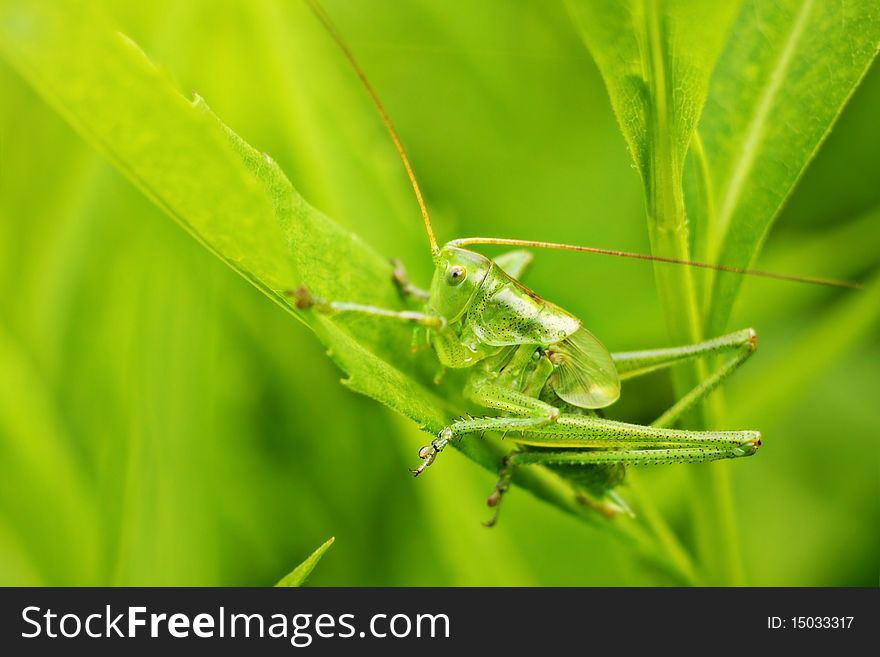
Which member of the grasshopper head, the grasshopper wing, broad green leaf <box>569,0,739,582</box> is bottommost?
broad green leaf <box>569,0,739,582</box>

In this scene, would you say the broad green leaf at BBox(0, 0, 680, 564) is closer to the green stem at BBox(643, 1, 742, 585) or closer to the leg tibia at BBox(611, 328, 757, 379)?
the green stem at BBox(643, 1, 742, 585)

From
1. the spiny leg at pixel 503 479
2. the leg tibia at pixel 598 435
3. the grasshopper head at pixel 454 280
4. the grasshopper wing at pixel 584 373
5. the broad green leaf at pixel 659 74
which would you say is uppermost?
the grasshopper head at pixel 454 280

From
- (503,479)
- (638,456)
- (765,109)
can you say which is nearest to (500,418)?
(503,479)

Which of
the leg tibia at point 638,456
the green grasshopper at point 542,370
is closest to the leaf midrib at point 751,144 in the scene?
the green grasshopper at point 542,370

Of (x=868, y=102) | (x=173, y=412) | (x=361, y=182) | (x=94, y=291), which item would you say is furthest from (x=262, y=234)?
(x=868, y=102)

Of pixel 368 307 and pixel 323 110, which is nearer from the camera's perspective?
pixel 368 307

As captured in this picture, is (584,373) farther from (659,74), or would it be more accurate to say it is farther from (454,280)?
(659,74)

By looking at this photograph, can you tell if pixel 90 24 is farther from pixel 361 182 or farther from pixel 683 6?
pixel 361 182

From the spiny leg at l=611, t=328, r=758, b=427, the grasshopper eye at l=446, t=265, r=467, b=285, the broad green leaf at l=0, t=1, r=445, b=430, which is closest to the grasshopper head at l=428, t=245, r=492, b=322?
the grasshopper eye at l=446, t=265, r=467, b=285

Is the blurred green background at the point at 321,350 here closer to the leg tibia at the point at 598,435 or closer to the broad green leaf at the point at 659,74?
the leg tibia at the point at 598,435
